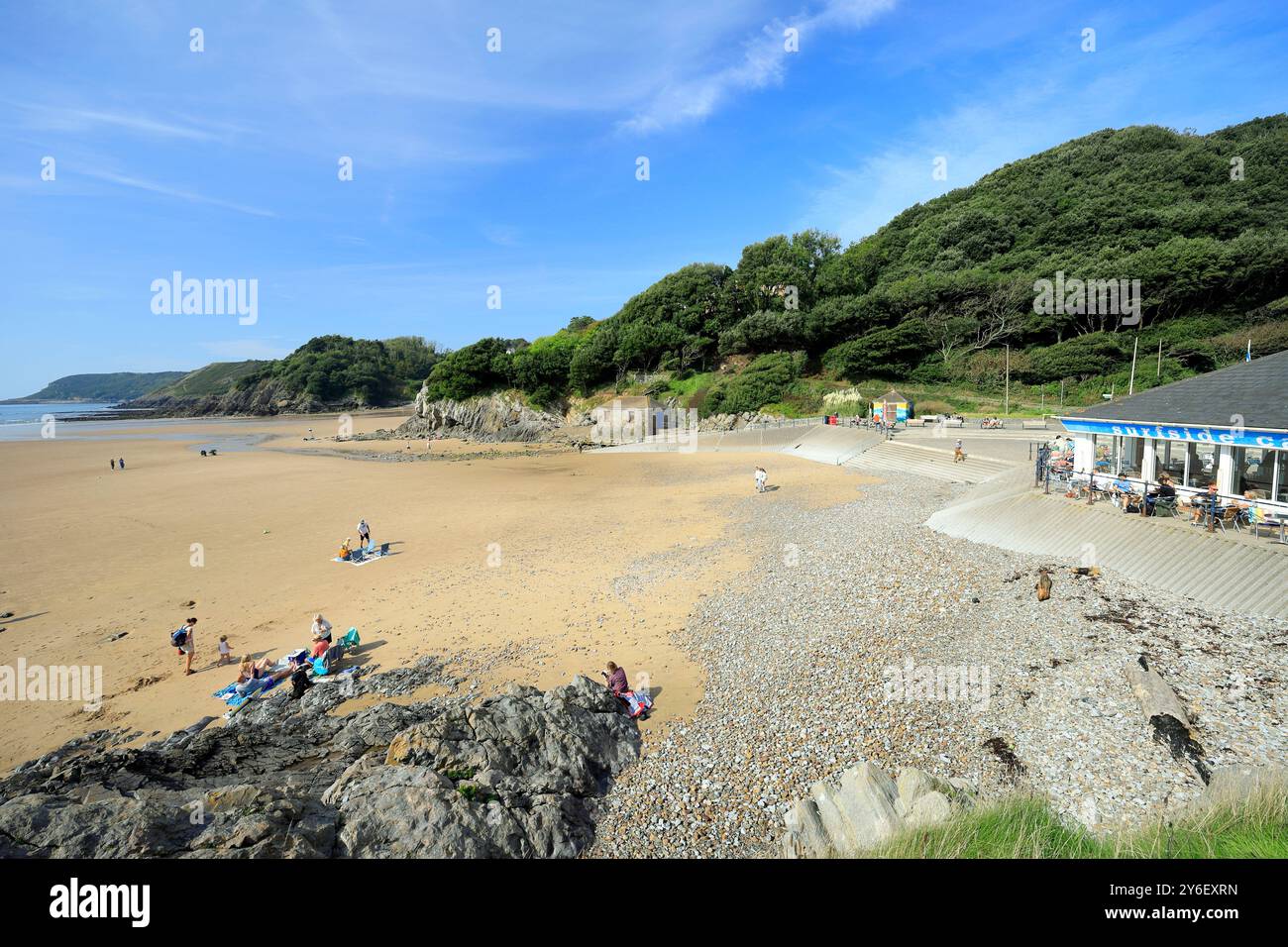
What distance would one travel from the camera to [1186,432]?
39.7ft

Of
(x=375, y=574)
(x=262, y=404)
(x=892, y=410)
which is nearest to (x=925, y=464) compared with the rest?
(x=892, y=410)

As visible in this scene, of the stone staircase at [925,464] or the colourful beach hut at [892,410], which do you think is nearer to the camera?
the stone staircase at [925,464]

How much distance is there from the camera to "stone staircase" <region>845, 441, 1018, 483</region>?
22828mm

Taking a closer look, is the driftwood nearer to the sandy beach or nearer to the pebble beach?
the pebble beach

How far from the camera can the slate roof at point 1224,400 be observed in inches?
433

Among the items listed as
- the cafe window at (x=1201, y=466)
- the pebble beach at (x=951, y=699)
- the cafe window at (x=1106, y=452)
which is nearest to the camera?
the pebble beach at (x=951, y=699)

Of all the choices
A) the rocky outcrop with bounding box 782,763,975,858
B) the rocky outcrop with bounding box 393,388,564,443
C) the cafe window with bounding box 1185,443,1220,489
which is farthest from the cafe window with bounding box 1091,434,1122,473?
the rocky outcrop with bounding box 393,388,564,443

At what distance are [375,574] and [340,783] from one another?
10857 mm

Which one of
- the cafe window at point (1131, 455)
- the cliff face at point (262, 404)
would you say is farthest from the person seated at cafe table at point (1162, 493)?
the cliff face at point (262, 404)

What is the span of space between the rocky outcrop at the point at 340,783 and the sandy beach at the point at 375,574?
1276 millimetres

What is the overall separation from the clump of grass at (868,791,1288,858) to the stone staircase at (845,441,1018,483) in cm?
1754

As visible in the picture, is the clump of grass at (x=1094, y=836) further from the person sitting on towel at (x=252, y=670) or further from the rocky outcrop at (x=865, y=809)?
the person sitting on towel at (x=252, y=670)
